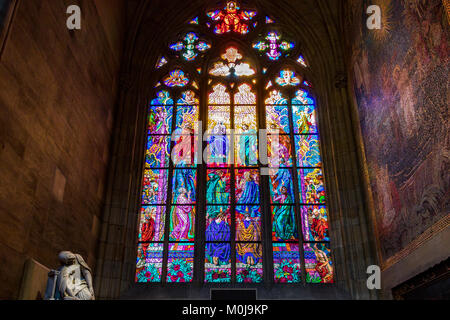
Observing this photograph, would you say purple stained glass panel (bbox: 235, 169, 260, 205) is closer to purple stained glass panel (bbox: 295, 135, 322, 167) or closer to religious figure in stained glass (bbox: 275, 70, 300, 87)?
purple stained glass panel (bbox: 295, 135, 322, 167)

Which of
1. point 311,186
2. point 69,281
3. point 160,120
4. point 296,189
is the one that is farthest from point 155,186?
point 69,281

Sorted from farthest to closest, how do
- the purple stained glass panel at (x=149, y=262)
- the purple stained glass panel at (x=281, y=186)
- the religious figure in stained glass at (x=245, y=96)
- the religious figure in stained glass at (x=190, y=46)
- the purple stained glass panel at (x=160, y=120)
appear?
the religious figure in stained glass at (x=190, y=46) → the religious figure in stained glass at (x=245, y=96) → the purple stained glass panel at (x=160, y=120) → the purple stained glass panel at (x=281, y=186) → the purple stained glass panel at (x=149, y=262)

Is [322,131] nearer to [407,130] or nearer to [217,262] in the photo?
[407,130]

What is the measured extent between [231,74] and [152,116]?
2.33 metres

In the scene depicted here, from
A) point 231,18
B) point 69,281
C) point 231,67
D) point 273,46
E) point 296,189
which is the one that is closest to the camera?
point 69,281

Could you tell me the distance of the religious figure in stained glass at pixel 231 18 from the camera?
1238cm

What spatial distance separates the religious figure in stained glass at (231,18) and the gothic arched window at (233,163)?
28mm

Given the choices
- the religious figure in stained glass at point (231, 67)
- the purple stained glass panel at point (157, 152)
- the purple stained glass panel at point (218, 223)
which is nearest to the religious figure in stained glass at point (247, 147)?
the purple stained glass panel at point (218, 223)

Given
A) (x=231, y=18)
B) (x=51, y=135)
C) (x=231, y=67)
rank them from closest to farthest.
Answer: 1. (x=51, y=135)
2. (x=231, y=67)
3. (x=231, y=18)

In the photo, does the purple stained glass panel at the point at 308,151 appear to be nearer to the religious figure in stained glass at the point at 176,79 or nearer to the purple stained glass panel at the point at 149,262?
the religious figure in stained glass at the point at 176,79

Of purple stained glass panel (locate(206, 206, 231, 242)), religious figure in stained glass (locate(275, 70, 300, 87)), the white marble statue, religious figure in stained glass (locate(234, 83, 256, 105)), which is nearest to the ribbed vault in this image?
religious figure in stained glass (locate(275, 70, 300, 87))

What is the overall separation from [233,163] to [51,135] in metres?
4.65

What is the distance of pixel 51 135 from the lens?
6941mm
